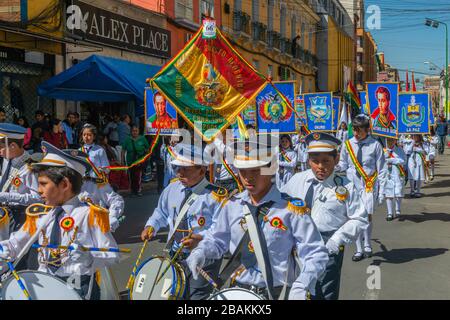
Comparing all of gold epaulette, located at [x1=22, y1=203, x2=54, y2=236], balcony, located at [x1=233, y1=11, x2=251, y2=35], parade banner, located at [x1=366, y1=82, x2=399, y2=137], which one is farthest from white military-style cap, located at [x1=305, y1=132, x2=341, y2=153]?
balcony, located at [x1=233, y1=11, x2=251, y2=35]

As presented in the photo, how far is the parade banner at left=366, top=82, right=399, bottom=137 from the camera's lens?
1152cm

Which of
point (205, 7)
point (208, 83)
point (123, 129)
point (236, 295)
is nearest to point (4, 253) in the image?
point (236, 295)

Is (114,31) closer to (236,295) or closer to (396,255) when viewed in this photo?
(396,255)

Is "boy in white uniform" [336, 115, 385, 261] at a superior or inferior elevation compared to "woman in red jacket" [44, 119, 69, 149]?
inferior

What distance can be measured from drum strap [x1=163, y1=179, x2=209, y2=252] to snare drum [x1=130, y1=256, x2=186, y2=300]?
0.66 m

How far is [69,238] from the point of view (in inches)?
143

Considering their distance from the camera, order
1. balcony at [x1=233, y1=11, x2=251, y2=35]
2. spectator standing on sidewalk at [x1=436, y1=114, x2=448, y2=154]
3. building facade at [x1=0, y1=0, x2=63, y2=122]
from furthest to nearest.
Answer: spectator standing on sidewalk at [x1=436, y1=114, x2=448, y2=154] → balcony at [x1=233, y1=11, x2=251, y2=35] → building facade at [x1=0, y1=0, x2=63, y2=122]

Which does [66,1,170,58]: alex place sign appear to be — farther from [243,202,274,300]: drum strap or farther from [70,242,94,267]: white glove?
[243,202,274,300]: drum strap

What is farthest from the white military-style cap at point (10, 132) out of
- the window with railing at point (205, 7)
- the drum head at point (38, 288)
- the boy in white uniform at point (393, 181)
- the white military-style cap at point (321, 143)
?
the window with railing at point (205, 7)

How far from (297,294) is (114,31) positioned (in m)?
15.9

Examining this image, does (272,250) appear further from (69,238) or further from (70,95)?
(70,95)

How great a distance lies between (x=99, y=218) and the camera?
369 cm

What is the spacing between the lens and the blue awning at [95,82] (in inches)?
578
